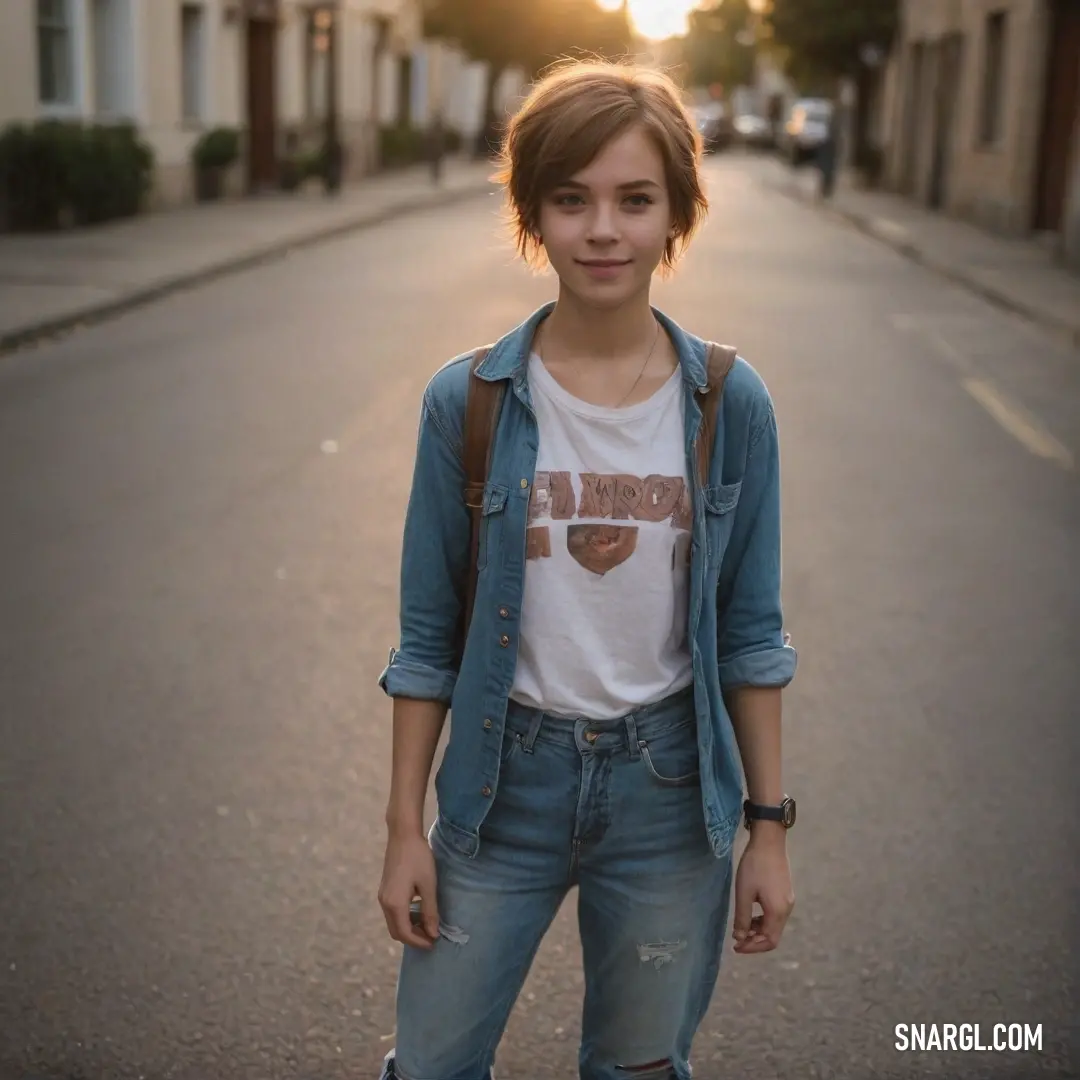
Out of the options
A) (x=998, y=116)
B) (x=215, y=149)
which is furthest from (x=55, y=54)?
(x=998, y=116)

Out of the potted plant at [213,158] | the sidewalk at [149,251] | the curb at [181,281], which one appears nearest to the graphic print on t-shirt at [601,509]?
the curb at [181,281]

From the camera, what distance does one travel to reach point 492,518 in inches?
83.4

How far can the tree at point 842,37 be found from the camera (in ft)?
137

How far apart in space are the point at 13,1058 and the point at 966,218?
27779mm

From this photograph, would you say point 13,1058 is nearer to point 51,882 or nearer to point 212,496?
point 51,882

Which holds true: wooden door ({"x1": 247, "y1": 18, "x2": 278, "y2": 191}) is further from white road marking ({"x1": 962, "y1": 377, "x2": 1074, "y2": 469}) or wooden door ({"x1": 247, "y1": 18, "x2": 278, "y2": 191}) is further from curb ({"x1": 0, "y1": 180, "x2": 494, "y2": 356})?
white road marking ({"x1": 962, "y1": 377, "x2": 1074, "y2": 469})

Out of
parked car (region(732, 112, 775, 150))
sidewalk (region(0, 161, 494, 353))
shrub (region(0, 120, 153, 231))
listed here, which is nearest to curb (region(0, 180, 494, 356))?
sidewalk (region(0, 161, 494, 353))

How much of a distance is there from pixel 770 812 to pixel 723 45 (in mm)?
122531

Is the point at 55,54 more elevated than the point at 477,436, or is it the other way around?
the point at 55,54

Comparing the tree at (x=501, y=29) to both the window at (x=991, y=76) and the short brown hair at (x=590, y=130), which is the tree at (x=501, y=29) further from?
the short brown hair at (x=590, y=130)

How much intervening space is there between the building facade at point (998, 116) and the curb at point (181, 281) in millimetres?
9850

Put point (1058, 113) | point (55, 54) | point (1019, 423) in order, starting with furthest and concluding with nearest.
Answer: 1. point (1058, 113)
2. point (55, 54)
3. point (1019, 423)

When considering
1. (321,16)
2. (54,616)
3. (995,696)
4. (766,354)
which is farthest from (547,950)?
(321,16)

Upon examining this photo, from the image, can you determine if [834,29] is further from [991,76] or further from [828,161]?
[991,76]
